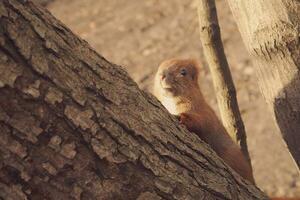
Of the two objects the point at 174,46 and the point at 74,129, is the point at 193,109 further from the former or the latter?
the point at 174,46

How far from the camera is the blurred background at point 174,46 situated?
18.0 feet

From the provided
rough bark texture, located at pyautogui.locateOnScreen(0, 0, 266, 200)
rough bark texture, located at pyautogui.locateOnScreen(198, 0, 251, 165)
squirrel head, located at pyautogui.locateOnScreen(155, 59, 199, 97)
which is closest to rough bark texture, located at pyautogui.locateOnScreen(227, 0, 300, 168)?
rough bark texture, located at pyautogui.locateOnScreen(198, 0, 251, 165)

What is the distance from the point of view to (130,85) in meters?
2.03

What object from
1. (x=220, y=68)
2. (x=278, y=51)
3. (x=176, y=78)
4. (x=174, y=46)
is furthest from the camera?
(x=174, y=46)

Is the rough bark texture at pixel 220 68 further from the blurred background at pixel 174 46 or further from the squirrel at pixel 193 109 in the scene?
the blurred background at pixel 174 46

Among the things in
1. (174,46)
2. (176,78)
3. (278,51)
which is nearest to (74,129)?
(278,51)

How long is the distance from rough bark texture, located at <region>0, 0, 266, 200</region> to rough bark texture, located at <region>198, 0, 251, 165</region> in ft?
2.81

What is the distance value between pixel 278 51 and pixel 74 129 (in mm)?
1039

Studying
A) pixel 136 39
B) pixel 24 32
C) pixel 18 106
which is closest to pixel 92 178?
pixel 18 106

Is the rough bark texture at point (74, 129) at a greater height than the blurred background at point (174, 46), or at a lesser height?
lesser

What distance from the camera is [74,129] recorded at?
176 centimetres

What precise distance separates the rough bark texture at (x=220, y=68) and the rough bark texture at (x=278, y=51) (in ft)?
0.73

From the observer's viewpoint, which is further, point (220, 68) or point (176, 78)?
point (176, 78)

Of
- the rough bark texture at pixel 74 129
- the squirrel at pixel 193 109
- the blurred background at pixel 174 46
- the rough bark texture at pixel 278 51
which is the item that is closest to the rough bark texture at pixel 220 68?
the squirrel at pixel 193 109
